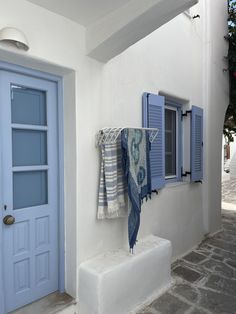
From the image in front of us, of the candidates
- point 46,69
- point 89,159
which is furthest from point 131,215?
point 46,69

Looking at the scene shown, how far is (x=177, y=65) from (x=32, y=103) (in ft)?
9.18

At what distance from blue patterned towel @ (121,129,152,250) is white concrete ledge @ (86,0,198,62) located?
2.98 feet

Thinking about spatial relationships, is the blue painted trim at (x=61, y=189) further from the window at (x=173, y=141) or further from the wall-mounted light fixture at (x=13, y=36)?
the window at (x=173, y=141)

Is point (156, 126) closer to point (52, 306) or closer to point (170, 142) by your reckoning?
point (170, 142)

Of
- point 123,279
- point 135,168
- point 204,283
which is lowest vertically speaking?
point 204,283

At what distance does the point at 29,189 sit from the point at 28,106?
33.0 inches

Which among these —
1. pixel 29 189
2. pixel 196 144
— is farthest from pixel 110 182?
pixel 196 144

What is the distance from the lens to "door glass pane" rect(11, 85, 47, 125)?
2398 mm

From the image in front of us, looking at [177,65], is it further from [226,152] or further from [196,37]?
[226,152]

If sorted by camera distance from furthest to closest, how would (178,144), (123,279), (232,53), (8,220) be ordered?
(232,53) < (178,144) < (123,279) < (8,220)

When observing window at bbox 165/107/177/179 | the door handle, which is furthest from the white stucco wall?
the door handle

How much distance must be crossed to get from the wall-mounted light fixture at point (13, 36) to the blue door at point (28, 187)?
356mm

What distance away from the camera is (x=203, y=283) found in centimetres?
351

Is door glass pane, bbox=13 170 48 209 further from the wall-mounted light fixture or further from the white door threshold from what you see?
the wall-mounted light fixture
